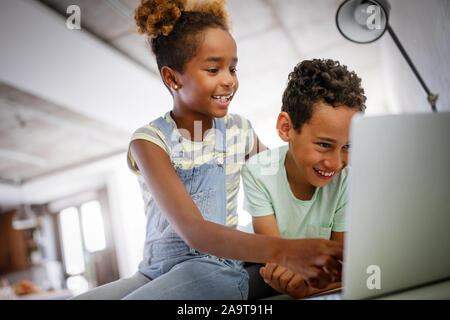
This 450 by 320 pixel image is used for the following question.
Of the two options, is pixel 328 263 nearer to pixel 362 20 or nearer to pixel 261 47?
pixel 362 20

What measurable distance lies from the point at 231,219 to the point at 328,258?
1.12 ft

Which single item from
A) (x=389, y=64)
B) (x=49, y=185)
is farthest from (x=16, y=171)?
(x=389, y=64)

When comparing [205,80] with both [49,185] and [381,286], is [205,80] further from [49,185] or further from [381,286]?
[49,185]

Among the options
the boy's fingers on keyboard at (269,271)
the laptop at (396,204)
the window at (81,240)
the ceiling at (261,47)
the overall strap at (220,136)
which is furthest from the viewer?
the window at (81,240)

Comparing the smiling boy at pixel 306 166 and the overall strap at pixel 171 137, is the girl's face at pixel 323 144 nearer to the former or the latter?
the smiling boy at pixel 306 166

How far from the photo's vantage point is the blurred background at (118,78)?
102cm

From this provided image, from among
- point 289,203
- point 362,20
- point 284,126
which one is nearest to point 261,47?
point 362,20

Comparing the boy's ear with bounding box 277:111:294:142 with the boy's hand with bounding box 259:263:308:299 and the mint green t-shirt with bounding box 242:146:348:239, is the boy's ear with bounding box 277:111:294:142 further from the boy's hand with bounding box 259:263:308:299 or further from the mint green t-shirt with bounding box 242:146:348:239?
the boy's hand with bounding box 259:263:308:299

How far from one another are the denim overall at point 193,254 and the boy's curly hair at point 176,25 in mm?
150

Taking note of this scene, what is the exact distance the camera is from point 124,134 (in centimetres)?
391

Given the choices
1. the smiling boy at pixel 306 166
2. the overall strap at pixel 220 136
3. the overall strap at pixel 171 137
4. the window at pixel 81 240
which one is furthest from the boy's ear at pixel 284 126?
the window at pixel 81 240

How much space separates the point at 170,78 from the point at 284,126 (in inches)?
11.1

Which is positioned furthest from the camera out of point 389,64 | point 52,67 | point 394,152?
point 52,67

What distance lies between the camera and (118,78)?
2.18 m
